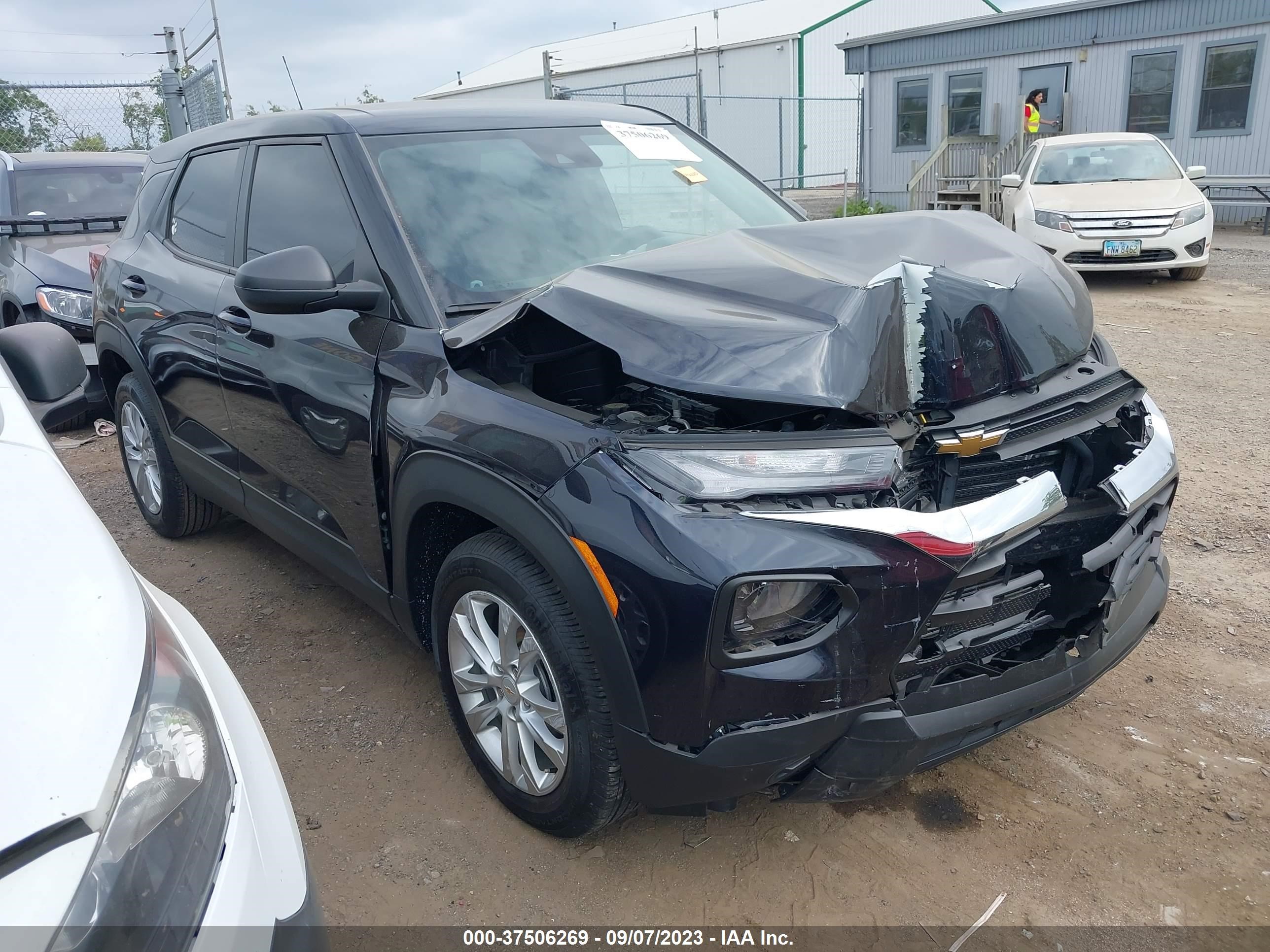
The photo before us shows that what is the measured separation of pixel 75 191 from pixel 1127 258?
10.1 meters

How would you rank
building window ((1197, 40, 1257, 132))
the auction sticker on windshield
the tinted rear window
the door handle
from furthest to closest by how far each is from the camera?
1. building window ((1197, 40, 1257, 132))
2. the tinted rear window
3. the auction sticker on windshield
4. the door handle

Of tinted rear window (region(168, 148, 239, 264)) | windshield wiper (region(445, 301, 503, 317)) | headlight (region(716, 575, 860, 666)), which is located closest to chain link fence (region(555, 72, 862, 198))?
tinted rear window (region(168, 148, 239, 264))

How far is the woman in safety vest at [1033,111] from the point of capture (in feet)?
53.0

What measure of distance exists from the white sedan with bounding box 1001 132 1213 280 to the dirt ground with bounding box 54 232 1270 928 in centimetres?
742

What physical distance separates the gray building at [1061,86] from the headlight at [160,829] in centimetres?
1629

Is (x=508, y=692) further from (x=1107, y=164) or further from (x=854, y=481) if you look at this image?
(x=1107, y=164)

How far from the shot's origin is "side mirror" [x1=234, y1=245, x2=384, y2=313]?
2520mm

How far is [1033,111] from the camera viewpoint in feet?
52.8

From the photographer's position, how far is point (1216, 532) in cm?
Result: 413

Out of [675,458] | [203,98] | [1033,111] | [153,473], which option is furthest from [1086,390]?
[1033,111]

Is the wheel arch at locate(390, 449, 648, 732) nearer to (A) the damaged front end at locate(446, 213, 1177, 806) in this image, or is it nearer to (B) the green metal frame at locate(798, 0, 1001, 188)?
(A) the damaged front end at locate(446, 213, 1177, 806)

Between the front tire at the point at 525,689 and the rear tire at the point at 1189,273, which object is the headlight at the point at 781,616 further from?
the rear tire at the point at 1189,273

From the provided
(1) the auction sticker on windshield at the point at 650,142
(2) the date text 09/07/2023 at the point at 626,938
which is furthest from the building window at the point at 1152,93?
(2) the date text 09/07/2023 at the point at 626,938

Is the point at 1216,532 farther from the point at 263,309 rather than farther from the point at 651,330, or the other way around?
the point at 263,309
